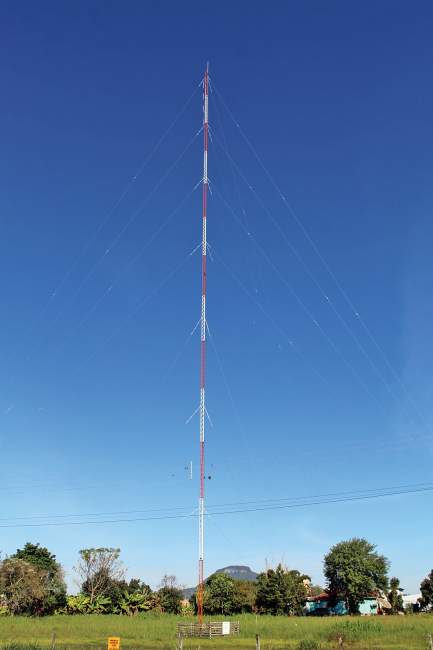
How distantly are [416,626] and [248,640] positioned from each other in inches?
558

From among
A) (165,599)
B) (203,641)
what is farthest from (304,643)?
(165,599)

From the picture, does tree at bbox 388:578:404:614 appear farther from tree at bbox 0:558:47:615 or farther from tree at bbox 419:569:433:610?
tree at bbox 0:558:47:615

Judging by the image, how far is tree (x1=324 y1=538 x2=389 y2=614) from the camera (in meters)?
80.9

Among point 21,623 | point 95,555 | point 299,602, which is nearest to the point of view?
point 21,623

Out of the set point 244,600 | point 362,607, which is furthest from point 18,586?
point 362,607

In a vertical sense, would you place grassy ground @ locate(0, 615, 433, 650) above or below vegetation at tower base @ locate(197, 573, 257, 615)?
above

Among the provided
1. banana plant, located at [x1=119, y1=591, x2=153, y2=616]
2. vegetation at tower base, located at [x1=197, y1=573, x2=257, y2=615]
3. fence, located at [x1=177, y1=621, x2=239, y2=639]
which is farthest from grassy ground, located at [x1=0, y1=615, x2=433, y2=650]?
vegetation at tower base, located at [x1=197, y1=573, x2=257, y2=615]

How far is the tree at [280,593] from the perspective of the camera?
243 feet

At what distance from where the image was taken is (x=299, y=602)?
2977 inches

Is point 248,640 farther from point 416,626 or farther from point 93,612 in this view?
point 93,612

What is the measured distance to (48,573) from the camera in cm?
7850

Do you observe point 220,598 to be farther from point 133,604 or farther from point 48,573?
point 48,573

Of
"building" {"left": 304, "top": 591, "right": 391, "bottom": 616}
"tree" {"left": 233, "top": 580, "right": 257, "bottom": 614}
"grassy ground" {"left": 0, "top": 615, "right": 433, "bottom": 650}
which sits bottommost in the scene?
"building" {"left": 304, "top": 591, "right": 391, "bottom": 616}

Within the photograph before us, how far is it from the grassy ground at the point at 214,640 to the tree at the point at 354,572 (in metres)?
34.3
